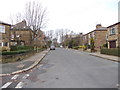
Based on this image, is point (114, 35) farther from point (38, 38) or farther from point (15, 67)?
point (38, 38)

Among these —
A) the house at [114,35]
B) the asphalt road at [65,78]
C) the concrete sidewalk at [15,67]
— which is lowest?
the asphalt road at [65,78]

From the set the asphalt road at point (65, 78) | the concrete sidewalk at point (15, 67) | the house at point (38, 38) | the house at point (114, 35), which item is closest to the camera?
the asphalt road at point (65, 78)

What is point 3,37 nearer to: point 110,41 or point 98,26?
point 110,41

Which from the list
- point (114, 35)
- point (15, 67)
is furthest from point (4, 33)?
point (114, 35)

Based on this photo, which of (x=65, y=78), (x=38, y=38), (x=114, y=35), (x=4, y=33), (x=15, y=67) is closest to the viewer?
(x=65, y=78)

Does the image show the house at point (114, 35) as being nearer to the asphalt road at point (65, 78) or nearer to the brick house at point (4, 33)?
the asphalt road at point (65, 78)

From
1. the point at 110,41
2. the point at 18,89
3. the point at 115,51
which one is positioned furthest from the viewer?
the point at 110,41

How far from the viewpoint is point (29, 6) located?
110 ft

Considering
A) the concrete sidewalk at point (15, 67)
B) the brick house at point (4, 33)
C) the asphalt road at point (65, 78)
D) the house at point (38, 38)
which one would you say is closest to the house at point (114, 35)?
the house at point (38, 38)

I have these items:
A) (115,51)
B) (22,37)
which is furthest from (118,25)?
(22,37)

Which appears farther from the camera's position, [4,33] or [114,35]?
[114,35]

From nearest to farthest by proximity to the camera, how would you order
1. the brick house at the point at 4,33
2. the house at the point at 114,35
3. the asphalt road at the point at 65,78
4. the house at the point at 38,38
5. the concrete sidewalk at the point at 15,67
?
the asphalt road at the point at 65,78 → the concrete sidewalk at the point at 15,67 → the brick house at the point at 4,33 → the house at the point at 114,35 → the house at the point at 38,38

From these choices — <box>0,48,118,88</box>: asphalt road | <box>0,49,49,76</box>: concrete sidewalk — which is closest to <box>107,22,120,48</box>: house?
<box>0,48,118,88</box>: asphalt road

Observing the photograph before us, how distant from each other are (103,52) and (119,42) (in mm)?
3377
